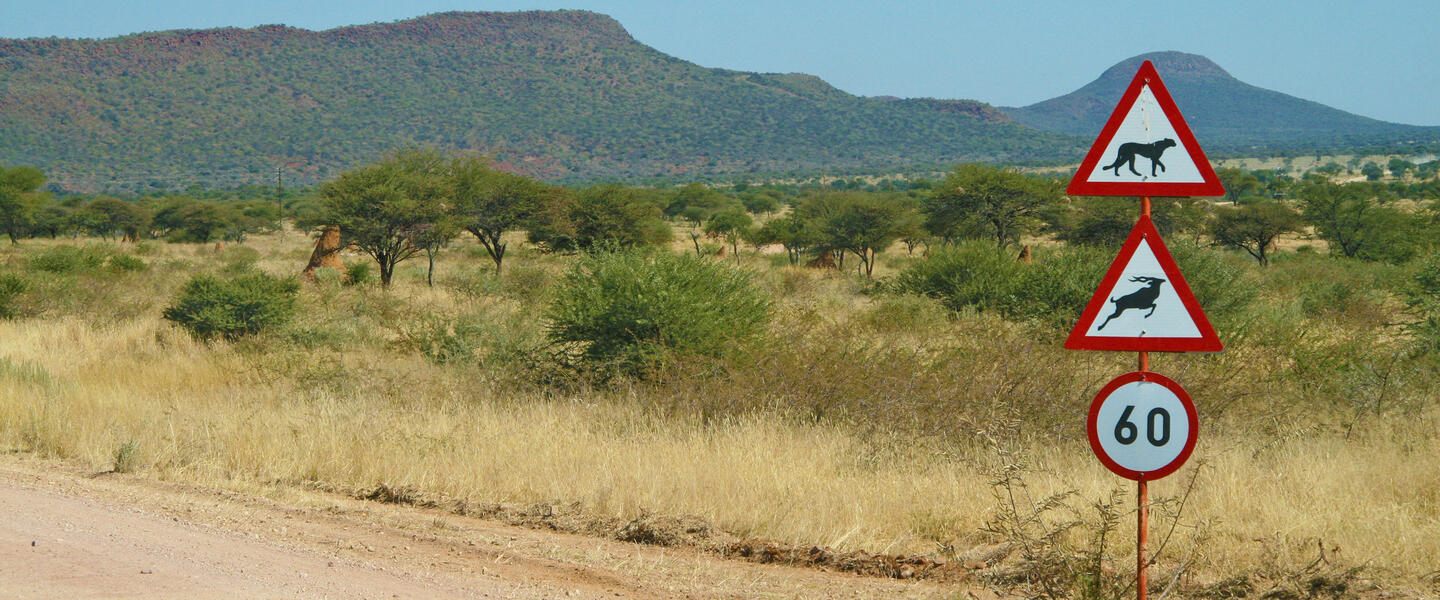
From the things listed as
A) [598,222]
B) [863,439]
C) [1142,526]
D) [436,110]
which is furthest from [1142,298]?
[436,110]

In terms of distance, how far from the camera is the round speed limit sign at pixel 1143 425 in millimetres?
4820

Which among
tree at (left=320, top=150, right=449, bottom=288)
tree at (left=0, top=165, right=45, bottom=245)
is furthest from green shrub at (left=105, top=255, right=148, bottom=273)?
tree at (left=0, top=165, right=45, bottom=245)

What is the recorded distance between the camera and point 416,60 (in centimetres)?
14912

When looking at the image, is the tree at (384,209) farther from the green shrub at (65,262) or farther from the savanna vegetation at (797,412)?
the savanna vegetation at (797,412)

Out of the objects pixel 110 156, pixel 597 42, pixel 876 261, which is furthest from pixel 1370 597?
pixel 597 42

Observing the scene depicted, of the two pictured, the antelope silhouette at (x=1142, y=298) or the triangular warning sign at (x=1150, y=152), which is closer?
the antelope silhouette at (x=1142, y=298)

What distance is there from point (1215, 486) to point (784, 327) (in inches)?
251

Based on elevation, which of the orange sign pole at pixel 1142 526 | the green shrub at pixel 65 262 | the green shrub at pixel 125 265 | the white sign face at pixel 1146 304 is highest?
the white sign face at pixel 1146 304

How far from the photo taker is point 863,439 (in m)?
8.48

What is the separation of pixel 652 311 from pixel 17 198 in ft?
160

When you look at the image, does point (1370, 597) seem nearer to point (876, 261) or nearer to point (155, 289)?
point (155, 289)

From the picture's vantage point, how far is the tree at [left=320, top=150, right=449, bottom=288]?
99.6 ft

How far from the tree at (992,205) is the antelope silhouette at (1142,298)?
29.1 m

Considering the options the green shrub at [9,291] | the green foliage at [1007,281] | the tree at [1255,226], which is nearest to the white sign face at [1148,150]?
the green foliage at [1007,281]
